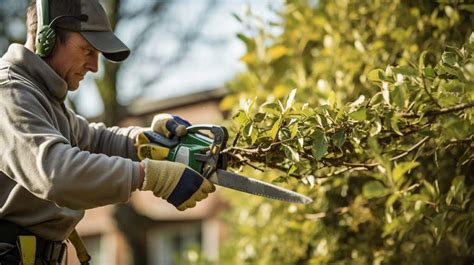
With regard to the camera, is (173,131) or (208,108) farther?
(208,108)

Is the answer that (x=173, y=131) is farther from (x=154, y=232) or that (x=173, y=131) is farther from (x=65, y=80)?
(x=154, y=232)

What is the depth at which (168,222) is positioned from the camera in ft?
60.2

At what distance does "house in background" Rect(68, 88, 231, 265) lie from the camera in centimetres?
1679

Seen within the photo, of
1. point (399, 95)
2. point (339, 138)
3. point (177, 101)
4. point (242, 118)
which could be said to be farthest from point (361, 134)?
point (177, 101)

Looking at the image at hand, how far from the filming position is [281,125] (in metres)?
Result: 2.79

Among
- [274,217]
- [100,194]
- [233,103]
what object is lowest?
[274,217]

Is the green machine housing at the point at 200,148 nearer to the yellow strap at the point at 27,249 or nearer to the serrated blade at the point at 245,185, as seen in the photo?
the serrated blade at the point at 245,185

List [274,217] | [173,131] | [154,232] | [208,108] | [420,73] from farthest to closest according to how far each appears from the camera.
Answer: [154,232] → [208,108] → [274,217] → [173,131] → [420,73]

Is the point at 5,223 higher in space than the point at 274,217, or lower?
higher

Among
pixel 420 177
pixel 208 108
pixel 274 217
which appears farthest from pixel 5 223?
pixel 208 108

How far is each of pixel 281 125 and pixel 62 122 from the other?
34.7 inches

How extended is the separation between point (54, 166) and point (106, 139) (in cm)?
94

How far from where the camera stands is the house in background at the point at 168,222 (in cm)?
1679

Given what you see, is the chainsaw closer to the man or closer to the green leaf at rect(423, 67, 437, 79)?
the man
